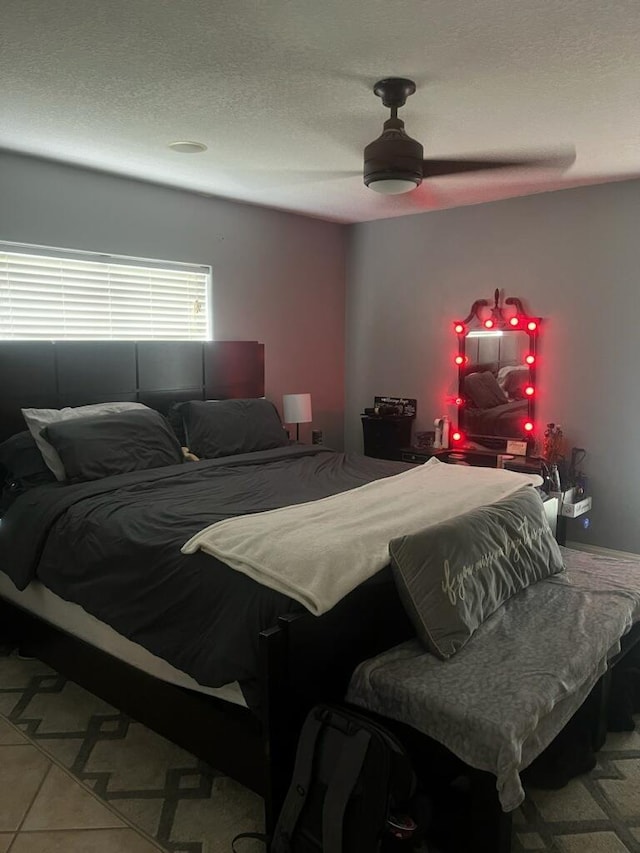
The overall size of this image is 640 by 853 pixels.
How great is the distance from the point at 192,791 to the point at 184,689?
313mm

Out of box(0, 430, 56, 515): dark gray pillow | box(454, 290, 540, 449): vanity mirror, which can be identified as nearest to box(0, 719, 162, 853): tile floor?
box(0, 430, 56, 515): dark gray pillow

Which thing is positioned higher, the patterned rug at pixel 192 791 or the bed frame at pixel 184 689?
the bed frame at pixel 184 689

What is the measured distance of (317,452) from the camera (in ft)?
12.6

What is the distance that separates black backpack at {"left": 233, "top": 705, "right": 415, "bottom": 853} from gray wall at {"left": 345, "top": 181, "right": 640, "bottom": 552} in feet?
10.0

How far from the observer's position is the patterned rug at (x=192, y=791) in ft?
6.07

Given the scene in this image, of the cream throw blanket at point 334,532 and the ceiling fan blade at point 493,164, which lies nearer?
the cream throw blanket at point 334,532

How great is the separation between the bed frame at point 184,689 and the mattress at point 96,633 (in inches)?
1.4

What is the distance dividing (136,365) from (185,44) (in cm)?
205

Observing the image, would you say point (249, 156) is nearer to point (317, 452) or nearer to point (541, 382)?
point (317, 452)

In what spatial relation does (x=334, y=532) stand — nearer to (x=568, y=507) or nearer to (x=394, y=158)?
(x=394, y=158)

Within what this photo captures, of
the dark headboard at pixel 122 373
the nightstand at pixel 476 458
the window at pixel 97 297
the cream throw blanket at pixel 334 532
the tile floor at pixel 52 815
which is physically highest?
the window at pixel 97 297

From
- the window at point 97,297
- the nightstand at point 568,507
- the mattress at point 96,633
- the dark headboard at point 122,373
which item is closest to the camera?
the mattress at point 96,633

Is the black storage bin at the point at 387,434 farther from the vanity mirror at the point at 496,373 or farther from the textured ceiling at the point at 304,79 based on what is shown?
the textured ceiling at the point at 304,79

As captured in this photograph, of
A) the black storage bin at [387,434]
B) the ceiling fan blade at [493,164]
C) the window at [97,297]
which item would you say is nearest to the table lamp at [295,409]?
the black storage bin at [387,434]
